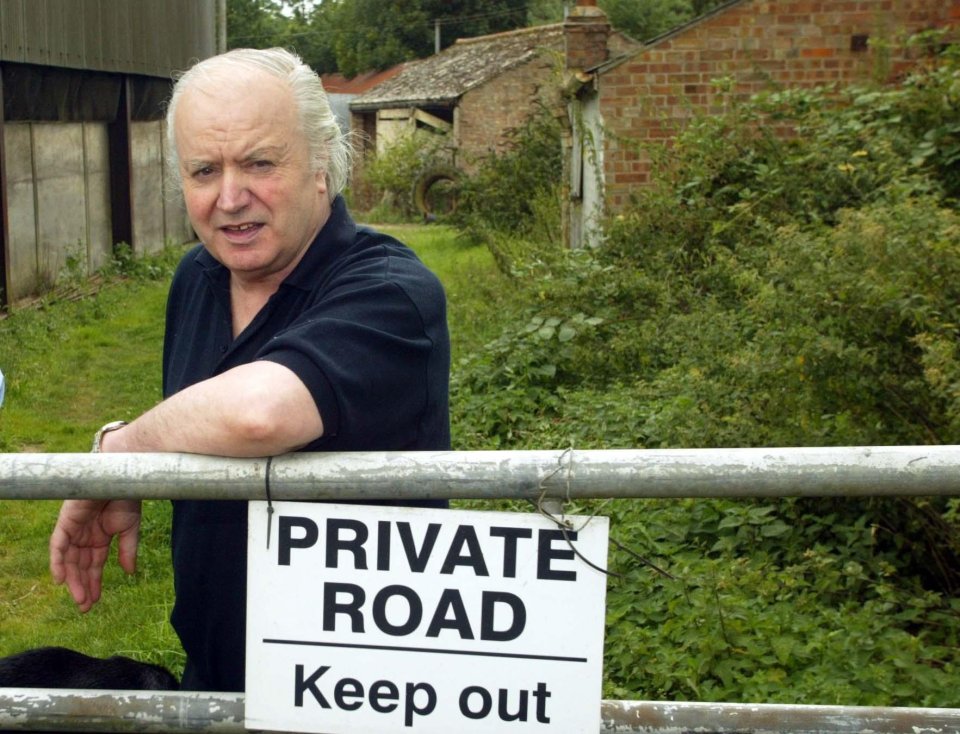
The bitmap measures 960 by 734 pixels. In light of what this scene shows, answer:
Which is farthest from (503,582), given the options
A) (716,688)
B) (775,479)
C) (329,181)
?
→ (716,688)

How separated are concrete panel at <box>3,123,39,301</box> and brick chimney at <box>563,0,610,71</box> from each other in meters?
5.56

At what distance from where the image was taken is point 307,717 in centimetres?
201

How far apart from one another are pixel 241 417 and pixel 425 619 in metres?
0.42

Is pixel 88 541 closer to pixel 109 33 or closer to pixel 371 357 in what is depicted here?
pixel 371 357

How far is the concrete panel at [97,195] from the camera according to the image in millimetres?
15367

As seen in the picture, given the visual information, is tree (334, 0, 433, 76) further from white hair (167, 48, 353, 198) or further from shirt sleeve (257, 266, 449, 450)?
shirt sleeve (257, 266, 449, 450)

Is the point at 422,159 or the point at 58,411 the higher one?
the point at 422,159

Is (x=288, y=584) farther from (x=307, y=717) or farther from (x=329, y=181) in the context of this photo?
(x=329, y=181)

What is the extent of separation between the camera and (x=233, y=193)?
2451mm

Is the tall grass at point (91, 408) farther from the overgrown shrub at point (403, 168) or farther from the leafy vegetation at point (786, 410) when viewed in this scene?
the overgrown shrub at point (403, 168)

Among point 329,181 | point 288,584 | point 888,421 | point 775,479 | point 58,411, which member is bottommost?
point 58,411

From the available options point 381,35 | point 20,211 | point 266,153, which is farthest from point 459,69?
point 266,153

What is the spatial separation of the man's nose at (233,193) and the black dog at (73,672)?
902 millimetres

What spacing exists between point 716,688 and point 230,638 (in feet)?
6.35
